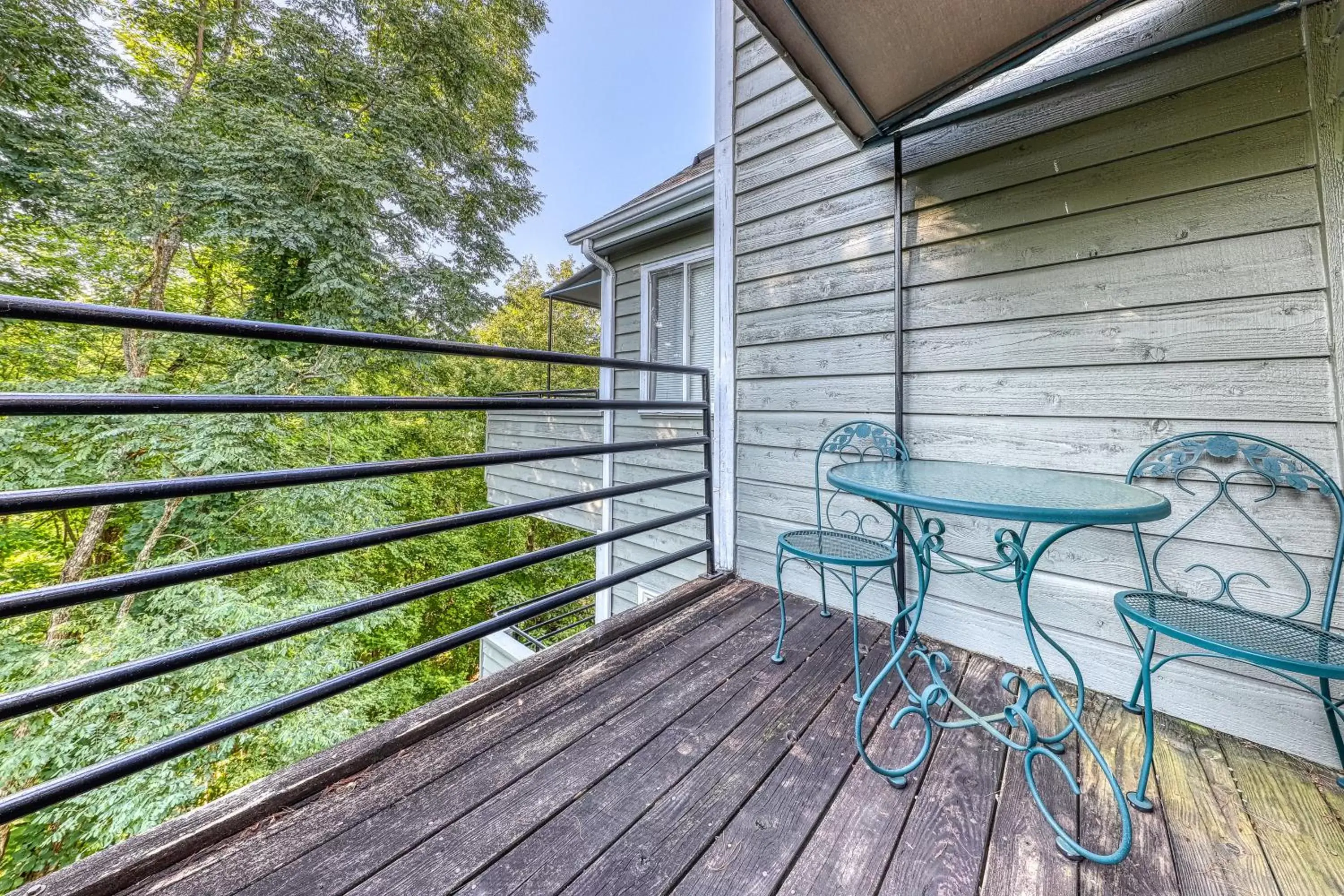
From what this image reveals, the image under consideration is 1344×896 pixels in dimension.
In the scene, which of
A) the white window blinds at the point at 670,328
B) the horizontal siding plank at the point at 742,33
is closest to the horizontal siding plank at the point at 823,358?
the white window blinds at the point at 670,328

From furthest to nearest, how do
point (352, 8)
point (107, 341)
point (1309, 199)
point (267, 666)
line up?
point (352, 8) < point (107, 341) < point (267, 666) < point (1309, 199)

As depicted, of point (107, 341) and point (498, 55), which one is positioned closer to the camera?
point (107, 341)

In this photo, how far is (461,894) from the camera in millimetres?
878

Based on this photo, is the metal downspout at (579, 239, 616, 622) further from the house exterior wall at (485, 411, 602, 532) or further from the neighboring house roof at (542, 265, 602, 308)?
the neighboring house roof at (542, 265, 602, 308)

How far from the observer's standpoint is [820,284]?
7.22ft

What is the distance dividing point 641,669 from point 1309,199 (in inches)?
90.6

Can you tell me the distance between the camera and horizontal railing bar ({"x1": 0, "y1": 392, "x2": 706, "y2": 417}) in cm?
83

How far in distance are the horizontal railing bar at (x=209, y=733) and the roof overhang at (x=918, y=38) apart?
6.64 feet

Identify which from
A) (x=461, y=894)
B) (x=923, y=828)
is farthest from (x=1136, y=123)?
(x=461, y=894)

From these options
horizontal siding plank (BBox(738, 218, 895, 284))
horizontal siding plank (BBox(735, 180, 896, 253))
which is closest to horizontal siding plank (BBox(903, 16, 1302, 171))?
horizontal siding plank (BBox(735, 180, 896, 253))

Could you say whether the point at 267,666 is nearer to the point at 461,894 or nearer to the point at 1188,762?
the point at 461,894

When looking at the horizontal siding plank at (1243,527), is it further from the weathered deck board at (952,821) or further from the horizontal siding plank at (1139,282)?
the weathered deck board at (952,821)

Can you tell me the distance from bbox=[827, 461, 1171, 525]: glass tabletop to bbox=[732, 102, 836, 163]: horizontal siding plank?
1667 millimetres

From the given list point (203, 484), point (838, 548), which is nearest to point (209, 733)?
point (203, 484)
